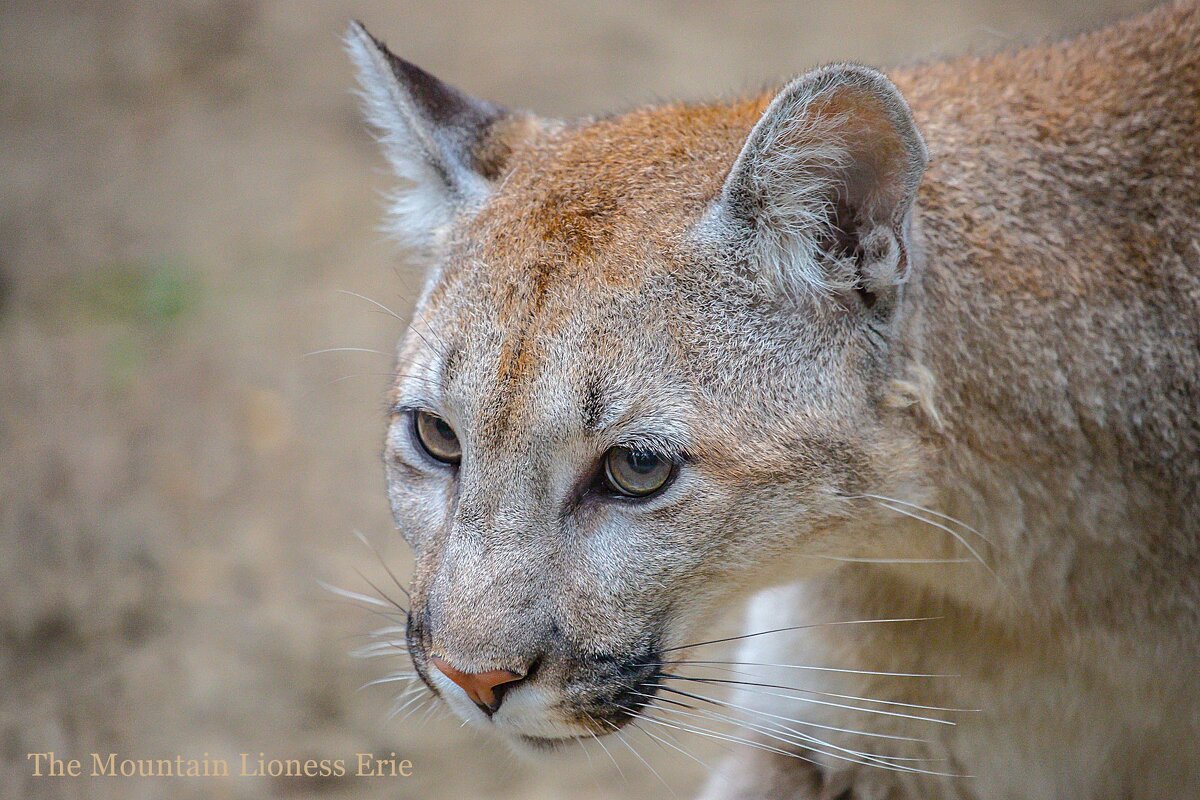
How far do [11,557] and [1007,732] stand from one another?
5022mm

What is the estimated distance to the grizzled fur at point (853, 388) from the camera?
3.34 metres

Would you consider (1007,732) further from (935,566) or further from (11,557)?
(11,557)

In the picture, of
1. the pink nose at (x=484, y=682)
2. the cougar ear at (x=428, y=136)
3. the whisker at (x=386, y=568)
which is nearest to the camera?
the pink nose at (x=484, y=682)

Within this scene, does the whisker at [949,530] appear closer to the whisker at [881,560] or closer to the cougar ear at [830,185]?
the whisker at [881,560]

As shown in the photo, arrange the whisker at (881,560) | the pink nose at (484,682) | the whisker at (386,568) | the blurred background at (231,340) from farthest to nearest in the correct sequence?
1. the blurred background at (231,340)
2. the whisker at (386,568)
3. the whisker at (881,560)
4. the pink nose at (484,682)

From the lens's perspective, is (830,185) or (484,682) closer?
(484,682)

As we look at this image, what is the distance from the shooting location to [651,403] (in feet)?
11.0

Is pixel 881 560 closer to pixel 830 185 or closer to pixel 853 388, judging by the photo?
pixel 853 388

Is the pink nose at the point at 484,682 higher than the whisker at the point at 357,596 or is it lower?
lower

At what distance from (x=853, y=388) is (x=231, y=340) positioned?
5.31 metres

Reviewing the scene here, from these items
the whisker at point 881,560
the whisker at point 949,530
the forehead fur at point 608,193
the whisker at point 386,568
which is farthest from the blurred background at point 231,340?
the whisker at point 949,530

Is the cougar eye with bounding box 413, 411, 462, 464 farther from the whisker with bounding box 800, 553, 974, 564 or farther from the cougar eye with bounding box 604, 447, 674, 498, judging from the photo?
the whisker with bounding box 800, 553, 974, 564

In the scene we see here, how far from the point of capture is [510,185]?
391 cm

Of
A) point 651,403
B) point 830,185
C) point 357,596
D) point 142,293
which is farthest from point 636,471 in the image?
point 142,293
